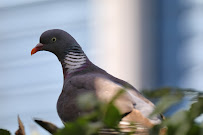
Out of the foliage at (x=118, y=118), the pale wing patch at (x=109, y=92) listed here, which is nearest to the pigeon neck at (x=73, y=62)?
the pale wing patch at (x=109, y=92)

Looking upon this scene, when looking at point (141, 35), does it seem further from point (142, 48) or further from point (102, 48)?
point (102, 48)

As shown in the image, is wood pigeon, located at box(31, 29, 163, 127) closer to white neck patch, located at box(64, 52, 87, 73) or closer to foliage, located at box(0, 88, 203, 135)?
white neck patch, located at box(64, 52, 87, 73)

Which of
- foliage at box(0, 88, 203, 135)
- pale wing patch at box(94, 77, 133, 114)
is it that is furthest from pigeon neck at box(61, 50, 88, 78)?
foliage at box(0, 88, 203, 135)

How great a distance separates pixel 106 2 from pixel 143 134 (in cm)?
409

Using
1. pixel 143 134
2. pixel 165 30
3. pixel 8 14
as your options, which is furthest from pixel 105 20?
pixel 143 134

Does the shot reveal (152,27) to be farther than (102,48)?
No

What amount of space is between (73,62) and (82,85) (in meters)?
0.33

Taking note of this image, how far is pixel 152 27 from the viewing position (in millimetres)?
4273

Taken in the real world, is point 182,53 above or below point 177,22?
below

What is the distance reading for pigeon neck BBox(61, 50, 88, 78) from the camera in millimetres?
1996

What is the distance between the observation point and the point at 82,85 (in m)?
1.70

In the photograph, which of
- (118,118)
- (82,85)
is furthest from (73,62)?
(118,118)

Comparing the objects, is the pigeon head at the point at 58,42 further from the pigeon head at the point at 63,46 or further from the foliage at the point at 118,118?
the foliage at the point at 118,118

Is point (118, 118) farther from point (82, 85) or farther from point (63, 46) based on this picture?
point (63, 46)
